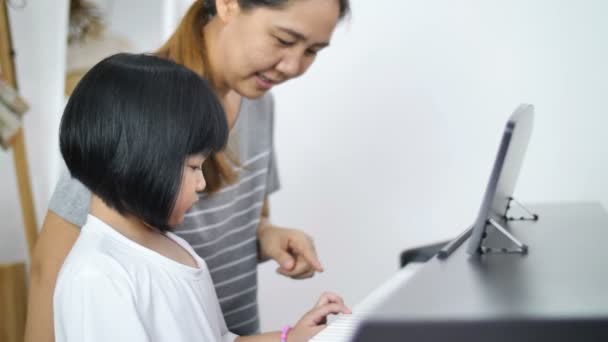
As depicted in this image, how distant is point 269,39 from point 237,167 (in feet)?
0.88

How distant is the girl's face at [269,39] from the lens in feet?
3.92

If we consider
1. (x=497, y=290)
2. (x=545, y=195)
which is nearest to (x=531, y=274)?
(x=497, y=290)

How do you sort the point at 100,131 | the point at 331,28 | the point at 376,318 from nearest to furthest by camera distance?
the point at 376,318
the point at 100,131
the point at 331,28

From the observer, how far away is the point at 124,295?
2.99 ft

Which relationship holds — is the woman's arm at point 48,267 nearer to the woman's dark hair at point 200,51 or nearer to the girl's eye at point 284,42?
the woman's dark hair at point 200,51

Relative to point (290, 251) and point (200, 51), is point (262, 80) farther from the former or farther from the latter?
point (290, 251)

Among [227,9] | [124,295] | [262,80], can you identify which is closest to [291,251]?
[262,80]

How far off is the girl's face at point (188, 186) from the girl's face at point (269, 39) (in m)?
0.28

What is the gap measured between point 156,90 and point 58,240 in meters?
0.27

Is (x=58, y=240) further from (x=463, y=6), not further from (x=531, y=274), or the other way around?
(x=463, y=6)

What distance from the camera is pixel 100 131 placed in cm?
96

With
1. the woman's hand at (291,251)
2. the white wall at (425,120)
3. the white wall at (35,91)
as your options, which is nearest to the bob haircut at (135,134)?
the woman's hand at (291,251)

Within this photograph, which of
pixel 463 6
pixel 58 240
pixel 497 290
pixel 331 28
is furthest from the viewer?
pixel 463 6

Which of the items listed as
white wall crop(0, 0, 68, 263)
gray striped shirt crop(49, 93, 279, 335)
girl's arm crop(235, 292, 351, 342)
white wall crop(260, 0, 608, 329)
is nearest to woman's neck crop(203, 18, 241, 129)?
gray striped shirt crop(49, 93, 279, 335)
